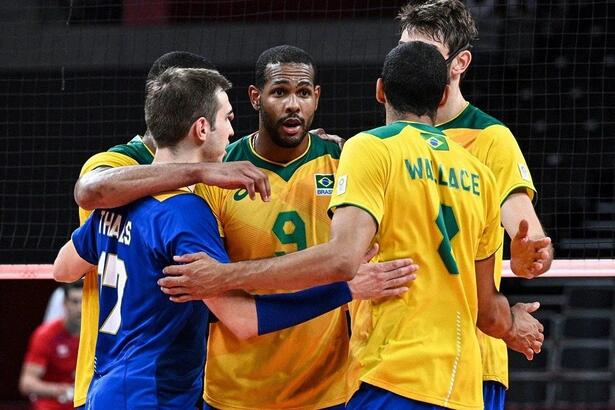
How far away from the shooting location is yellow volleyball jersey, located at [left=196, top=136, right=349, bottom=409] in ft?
15.0

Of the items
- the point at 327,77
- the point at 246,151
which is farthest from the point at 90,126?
the point at 246,151

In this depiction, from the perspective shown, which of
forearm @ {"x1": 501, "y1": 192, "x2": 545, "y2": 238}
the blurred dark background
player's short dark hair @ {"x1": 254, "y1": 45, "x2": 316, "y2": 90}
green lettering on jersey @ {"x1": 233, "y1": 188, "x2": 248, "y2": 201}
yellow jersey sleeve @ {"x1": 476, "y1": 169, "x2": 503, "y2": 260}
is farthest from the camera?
the blurred dark background

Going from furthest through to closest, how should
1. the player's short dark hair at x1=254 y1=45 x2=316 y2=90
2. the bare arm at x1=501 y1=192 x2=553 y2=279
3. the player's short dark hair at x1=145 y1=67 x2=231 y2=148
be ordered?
1. the player's short dark hair at x1=254 y1=45 x2=316 y2=90
2. the bare arm at x1=501 y1=192 x2=553 y2=279
3. the player's short dark hair at x1=145 y1=67 x2=231 y2=148

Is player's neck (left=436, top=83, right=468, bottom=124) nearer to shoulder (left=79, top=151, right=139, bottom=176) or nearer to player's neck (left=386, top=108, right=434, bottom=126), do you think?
player's neck (left=386, top=108, right=434, bottom=126)

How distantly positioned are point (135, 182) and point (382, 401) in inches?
46.2

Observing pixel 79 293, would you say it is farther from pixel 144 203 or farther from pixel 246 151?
pixel 144 203

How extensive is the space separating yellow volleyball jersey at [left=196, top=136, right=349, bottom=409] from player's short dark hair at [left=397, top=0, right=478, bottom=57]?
817 millimetres

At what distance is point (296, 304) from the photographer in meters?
3.75

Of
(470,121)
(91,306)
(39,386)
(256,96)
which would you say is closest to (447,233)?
(470,121)

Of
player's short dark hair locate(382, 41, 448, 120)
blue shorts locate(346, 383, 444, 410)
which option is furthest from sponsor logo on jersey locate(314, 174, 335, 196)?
blue shorts locate(346, 383, 444, 410)

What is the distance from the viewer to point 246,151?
4.83 metres

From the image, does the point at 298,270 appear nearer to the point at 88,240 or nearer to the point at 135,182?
the point at 135,182

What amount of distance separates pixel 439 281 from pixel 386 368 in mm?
366

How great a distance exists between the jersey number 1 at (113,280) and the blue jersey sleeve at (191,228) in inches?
10.6
